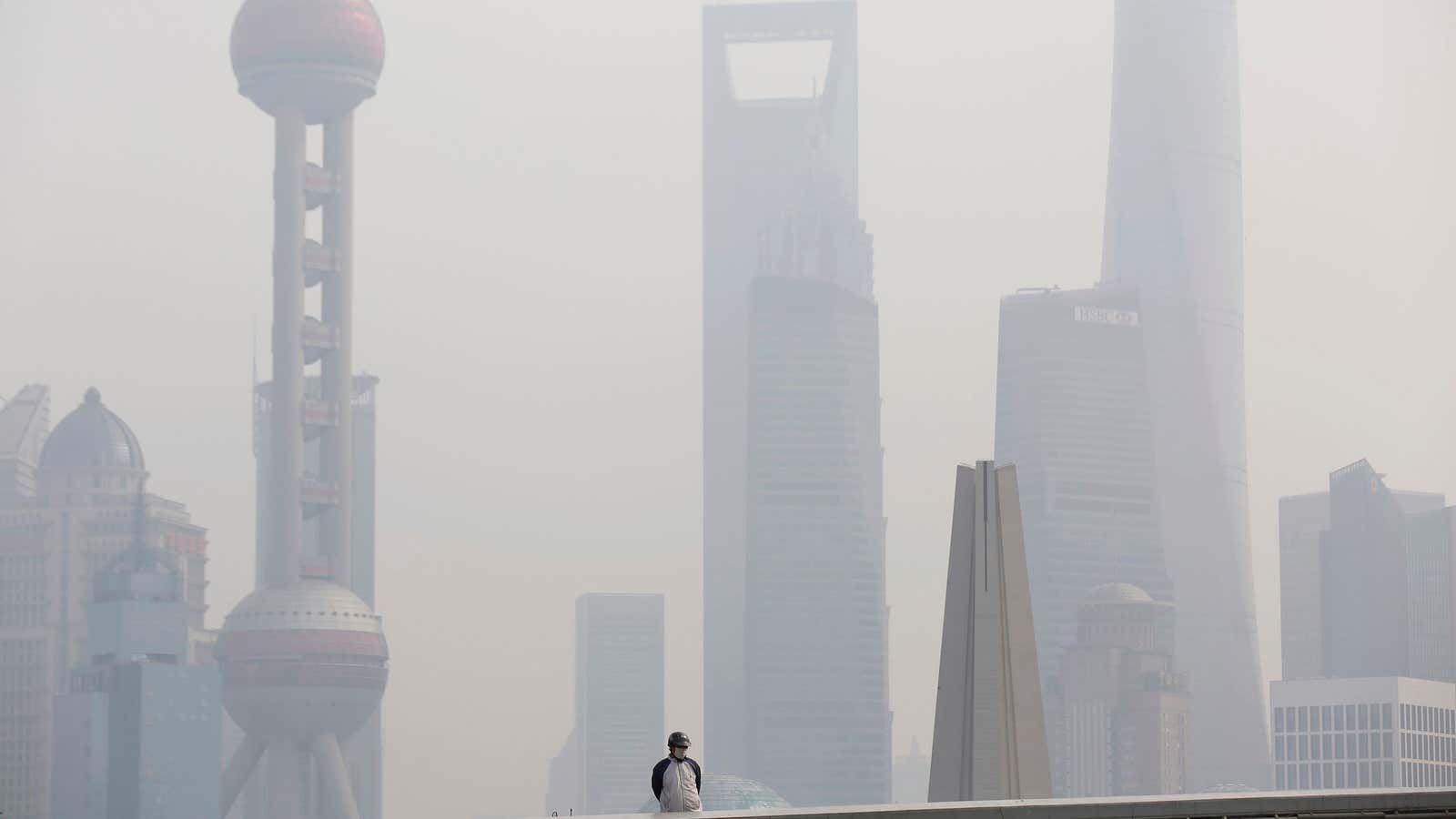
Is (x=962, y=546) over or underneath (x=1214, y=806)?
over

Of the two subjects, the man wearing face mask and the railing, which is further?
the man wearing face mask

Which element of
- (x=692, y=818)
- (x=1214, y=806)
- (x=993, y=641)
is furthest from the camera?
(x=993, y=641)

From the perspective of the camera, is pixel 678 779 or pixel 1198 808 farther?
pixel 1198 808

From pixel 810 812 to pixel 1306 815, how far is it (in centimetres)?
517

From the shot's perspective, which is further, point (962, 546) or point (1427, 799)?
point (962, 546)

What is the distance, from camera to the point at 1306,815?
21.1 m

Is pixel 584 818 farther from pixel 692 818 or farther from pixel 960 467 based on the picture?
pixel 960 467

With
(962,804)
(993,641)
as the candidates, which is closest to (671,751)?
(962,804)

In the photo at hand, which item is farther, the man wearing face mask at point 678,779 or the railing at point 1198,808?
the man wearing face mask at point 678,779

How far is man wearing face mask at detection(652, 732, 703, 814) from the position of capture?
2022 cm

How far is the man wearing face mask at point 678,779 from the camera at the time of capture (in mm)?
20219

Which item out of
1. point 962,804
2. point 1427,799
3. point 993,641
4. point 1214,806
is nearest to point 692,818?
point 962,804

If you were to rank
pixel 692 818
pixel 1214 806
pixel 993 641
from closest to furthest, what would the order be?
1. pixel 692 818
2. pixel 1214 806
3. pixel 993 641

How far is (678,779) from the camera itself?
2022cm
